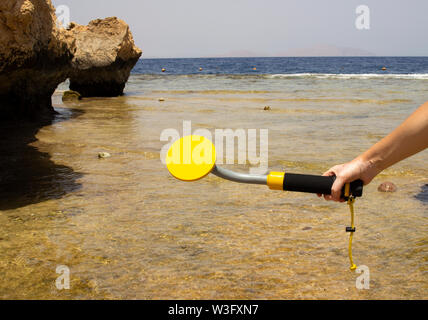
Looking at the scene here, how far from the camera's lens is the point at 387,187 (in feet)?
15.3

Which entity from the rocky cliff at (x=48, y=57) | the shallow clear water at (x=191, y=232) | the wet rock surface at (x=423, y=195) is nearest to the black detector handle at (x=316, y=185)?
the shallow clear water at (x=191, y=232)

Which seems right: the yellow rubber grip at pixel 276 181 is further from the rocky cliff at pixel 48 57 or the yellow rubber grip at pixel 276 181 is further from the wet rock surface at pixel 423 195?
the rocky cliff at pixel 48 57

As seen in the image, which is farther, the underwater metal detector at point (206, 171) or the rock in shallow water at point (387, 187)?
the rock in shallow water at point (387, 187)

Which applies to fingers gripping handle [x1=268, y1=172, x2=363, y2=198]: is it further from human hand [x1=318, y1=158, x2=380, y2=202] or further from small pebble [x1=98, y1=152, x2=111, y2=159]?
small pebble [x1=98, y1=152, x2=111, y2=159]

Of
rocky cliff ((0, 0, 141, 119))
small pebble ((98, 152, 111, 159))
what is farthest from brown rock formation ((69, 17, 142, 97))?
small pebble ((98, 152, 111, 159))

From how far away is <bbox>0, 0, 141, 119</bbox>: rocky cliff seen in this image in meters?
5.99

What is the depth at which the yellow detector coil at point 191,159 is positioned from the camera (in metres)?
1.59

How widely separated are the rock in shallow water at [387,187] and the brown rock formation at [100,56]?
1306cm

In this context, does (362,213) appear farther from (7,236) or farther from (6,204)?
(6,204)

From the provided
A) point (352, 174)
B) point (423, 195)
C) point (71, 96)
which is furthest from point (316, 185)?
point (71, 96)

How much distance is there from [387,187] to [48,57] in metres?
6.62
